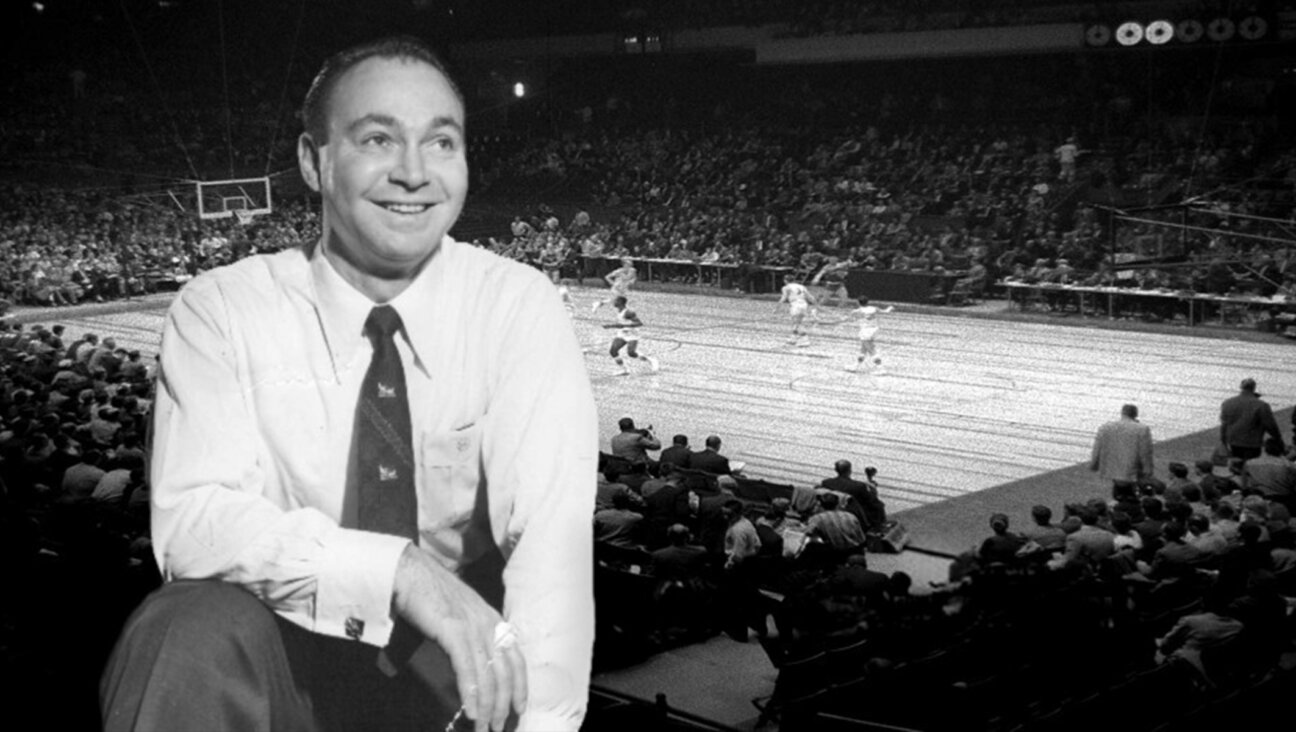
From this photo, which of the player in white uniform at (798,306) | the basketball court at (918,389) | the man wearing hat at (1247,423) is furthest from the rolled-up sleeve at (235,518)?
the player in white uniform at (798,306)

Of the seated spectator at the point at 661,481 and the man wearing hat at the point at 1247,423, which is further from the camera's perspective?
the man wearing hat at the point at 1247,423

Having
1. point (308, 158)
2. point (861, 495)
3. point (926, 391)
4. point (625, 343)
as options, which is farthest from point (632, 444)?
point (308, 158)

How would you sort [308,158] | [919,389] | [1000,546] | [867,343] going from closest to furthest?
[308,158]
[1000,546]
[919,389]
[867,343]

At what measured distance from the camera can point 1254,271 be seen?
76.8 ft

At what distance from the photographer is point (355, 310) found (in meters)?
1.48

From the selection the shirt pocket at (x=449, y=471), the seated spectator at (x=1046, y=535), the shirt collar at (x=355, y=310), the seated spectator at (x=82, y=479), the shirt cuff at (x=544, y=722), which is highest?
the shirt collar at (x=355, y=310)

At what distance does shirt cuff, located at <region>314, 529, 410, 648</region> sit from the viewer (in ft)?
4.29

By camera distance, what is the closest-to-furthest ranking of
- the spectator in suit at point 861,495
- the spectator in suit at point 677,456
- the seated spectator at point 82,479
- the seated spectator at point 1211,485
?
the seated spectator at point 82,479 < the seated spectator at point 1211,485 < the spectator in suit at point 861,495 < the spectator in suit at point 677,456

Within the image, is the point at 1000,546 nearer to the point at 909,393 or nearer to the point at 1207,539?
the point at 1207,539

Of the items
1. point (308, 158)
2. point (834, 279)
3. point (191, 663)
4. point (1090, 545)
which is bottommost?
point (1090, 545)

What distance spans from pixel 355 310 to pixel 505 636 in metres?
0.37

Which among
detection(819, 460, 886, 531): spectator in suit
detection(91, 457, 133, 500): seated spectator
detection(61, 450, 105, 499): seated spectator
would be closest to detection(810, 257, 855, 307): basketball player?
detection(819, 460, 886, 531): spectator in suit

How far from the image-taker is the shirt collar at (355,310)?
146cm

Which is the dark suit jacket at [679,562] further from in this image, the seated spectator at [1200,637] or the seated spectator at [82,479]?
the seated spectator at [82,479]
